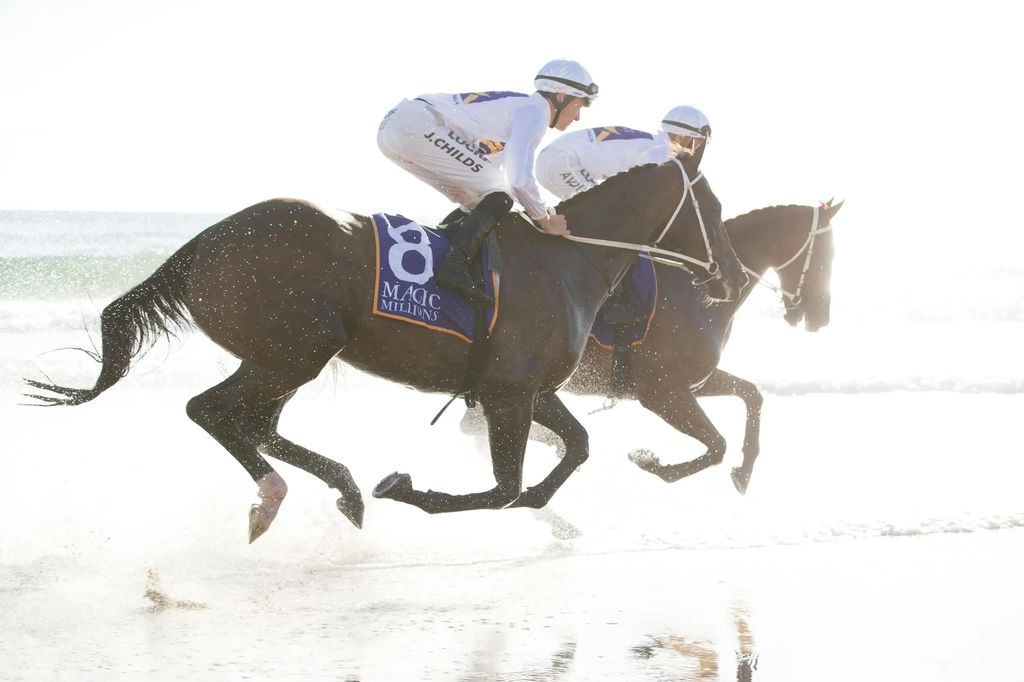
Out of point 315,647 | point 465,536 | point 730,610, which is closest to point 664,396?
point 465,536

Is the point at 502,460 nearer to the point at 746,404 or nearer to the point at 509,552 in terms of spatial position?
the point at 509,552

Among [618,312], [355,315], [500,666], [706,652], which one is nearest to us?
[500,666]

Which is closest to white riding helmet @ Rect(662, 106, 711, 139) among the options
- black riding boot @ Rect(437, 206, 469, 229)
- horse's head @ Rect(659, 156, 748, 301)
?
horse's head @ Rect(659, 156, 748, 301)

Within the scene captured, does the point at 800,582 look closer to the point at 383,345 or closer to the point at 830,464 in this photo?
the point at 383,345

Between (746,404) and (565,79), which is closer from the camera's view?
(565,79)

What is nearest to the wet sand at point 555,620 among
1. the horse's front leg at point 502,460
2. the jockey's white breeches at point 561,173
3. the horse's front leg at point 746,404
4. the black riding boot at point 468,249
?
the horse's front leg at point 502,460

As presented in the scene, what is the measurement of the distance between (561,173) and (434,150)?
247 centimetres

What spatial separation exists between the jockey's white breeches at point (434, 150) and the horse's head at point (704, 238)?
1.01m

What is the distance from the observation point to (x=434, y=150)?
679 centimetres

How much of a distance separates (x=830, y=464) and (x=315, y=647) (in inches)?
237

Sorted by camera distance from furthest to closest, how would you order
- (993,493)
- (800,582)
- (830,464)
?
(830,464)
(993,493)
(800,582)

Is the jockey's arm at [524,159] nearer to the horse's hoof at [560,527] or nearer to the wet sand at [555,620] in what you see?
the wet sand at [555,620]

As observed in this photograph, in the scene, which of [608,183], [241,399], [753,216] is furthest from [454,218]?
Answer: [753,216]

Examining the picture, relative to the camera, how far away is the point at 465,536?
805cm
